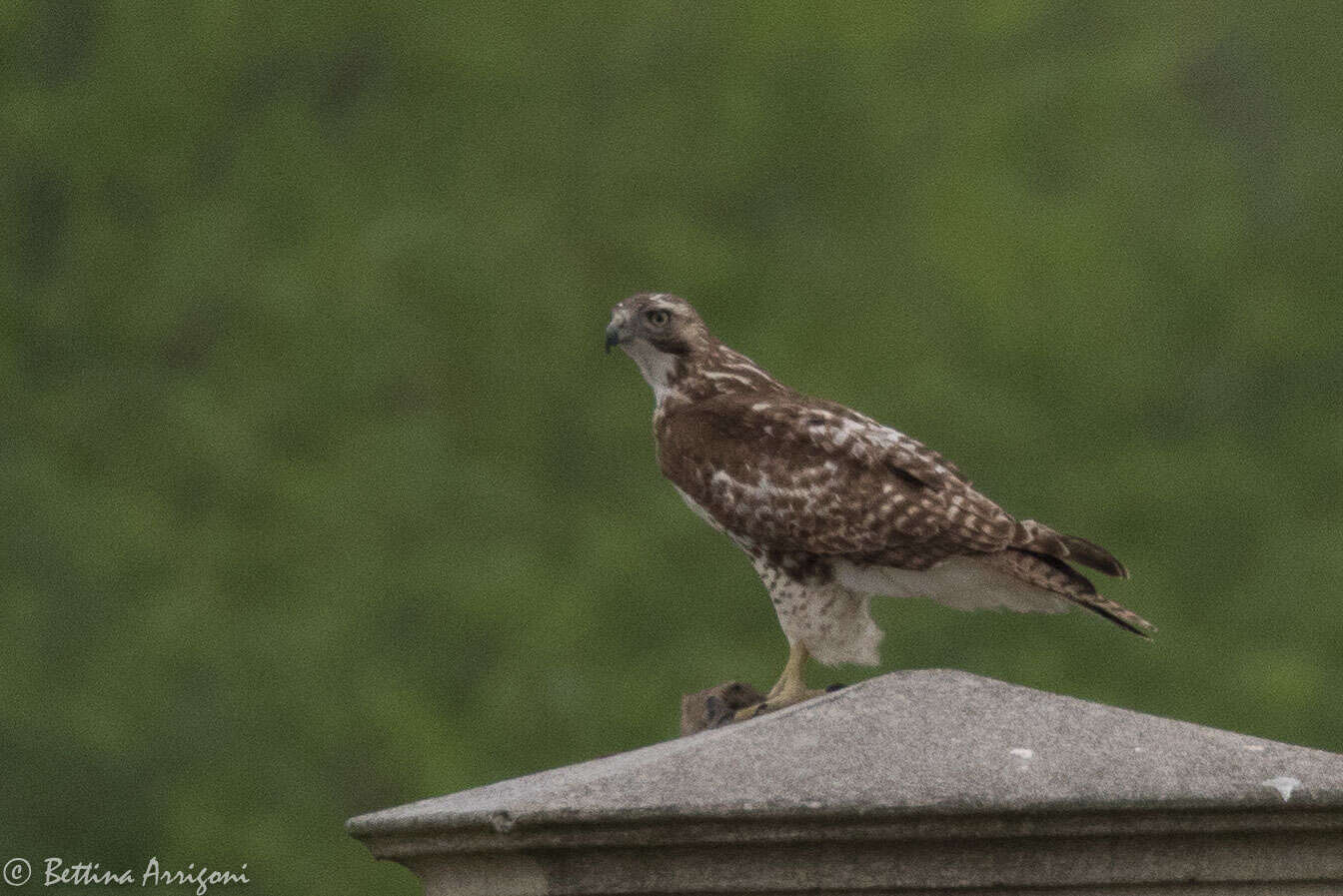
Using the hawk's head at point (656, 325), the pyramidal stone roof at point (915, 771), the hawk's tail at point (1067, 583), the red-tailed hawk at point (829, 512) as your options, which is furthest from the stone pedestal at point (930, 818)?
the hawk's head at point (656, 325)

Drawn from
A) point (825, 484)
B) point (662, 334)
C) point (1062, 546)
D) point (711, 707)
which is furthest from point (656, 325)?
point (1062, 546)

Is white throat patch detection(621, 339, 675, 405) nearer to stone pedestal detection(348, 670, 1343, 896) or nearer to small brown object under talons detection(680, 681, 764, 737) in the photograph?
small brown object under talons detection(680, 681, 764, 737)

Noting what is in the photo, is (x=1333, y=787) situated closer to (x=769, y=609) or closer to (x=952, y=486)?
(x=952, y=486)

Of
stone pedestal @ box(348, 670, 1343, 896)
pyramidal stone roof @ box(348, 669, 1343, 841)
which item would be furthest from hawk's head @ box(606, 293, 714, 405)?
stone pedestal @ box(348, 670, 1343, 896)

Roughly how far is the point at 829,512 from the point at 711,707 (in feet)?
1.46

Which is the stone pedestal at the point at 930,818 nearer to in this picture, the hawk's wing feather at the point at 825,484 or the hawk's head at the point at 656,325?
the hawk's wing feather at the point at 825,484

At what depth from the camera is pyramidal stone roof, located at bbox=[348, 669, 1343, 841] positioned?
8.80 feet

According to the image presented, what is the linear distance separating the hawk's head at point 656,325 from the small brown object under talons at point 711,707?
82 cm

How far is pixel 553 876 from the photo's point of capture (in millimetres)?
2795

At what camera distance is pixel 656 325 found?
4262 mm

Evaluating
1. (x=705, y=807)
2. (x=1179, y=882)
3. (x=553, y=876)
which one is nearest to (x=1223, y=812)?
(x=1179, y=882)

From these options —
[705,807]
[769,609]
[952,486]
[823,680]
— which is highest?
[769,609]

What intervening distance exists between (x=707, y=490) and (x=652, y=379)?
404mm

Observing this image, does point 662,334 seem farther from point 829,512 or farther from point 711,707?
point 711,707
